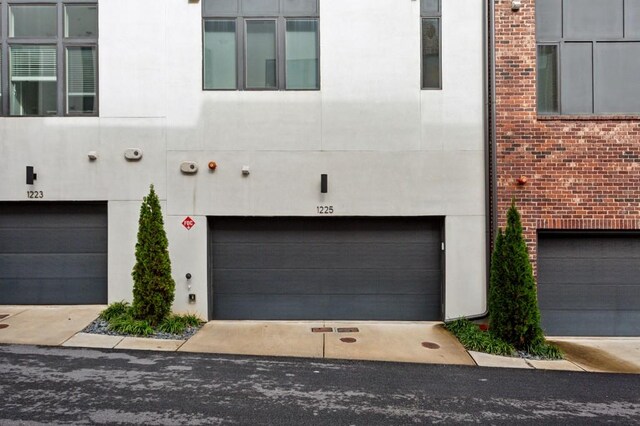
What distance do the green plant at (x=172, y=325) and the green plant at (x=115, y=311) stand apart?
779mm

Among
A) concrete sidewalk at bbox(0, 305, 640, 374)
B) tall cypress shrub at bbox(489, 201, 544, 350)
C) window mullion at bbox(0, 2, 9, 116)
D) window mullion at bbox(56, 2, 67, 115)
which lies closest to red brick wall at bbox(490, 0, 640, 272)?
tall cypress shrub at bbox(489, 201, 544, 350)

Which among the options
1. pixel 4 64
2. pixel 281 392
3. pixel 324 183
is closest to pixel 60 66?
pixel 4 64

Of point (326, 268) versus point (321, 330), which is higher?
point (326, 268)

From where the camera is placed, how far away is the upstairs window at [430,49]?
8.24m

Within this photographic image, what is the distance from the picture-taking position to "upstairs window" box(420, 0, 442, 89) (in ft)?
27.0

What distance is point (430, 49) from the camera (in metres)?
8.26

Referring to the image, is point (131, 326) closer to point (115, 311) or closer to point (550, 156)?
point (115, 311)

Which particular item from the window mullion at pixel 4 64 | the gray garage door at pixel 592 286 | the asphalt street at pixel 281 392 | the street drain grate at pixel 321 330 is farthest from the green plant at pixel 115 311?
the gray garage door at pixel 592 286

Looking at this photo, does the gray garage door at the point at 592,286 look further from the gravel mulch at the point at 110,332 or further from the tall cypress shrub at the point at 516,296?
the gravel mulch at the point at 110,332

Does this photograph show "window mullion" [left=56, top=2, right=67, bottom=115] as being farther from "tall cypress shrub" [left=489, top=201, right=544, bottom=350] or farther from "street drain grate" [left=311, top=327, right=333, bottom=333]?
"tall cypress shrub" [left=489, top=201, right=544, bottom=350]

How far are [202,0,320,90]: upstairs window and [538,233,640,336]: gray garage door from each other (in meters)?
5.94

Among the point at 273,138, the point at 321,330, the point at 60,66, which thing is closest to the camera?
the point at 321,330

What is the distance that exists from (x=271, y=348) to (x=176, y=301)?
259 cm

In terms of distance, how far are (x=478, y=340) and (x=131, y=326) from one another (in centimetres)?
588
